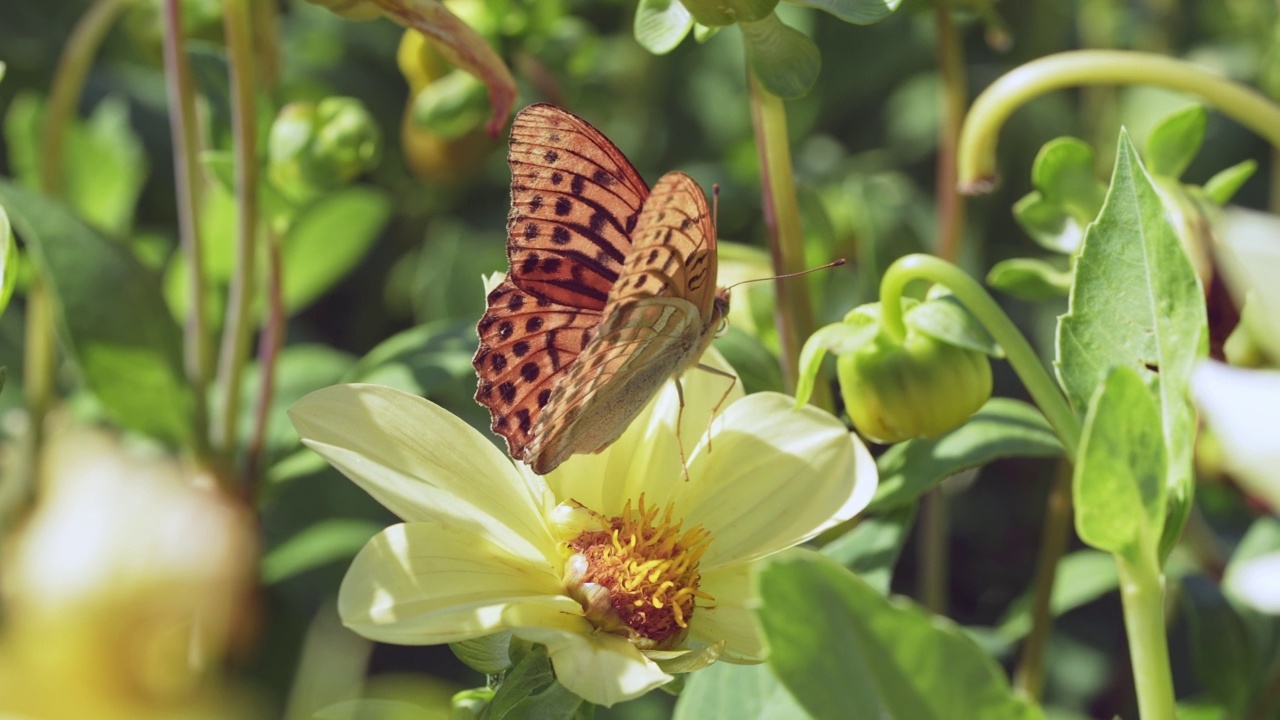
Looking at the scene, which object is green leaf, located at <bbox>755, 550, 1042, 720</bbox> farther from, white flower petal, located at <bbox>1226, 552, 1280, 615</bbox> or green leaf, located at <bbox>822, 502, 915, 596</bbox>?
green leaf, located at <bbox>822, 502, 915, 596</bbox>

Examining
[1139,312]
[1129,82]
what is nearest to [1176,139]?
[1129,82]

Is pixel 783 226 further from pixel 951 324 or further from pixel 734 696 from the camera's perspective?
pixel 734 696

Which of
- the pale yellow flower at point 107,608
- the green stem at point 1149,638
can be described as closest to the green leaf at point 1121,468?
the green stem at point 1149,638

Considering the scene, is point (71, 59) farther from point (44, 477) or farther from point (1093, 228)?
point (1093, 228)

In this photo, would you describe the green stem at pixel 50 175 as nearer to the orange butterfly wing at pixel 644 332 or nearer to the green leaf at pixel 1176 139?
the orange butterfly wing at pixel 644 332

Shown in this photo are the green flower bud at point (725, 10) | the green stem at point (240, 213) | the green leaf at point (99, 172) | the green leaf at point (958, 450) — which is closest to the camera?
the green flower bud at point (725, 10)

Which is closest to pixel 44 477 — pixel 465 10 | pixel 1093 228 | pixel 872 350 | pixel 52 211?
pixel 52 211

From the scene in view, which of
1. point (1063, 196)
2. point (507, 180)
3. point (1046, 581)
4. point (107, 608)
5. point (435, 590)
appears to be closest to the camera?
point (107, 608)
